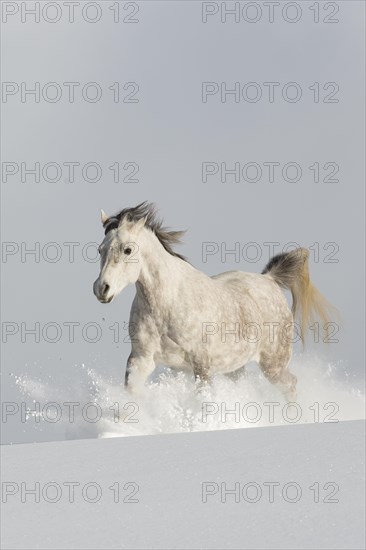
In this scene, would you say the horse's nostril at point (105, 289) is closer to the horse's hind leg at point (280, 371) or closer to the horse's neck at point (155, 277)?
the horse's neck at point (155, 277)

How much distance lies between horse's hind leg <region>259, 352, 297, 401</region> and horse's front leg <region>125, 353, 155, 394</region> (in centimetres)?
144

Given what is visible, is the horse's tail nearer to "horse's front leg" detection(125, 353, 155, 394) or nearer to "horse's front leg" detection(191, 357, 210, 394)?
"horse's front leg" detection(191, 357, 210, 394)

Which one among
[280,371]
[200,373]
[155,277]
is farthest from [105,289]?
[280,371]

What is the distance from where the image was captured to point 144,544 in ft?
16.7

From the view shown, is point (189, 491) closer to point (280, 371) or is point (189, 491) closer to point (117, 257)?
point (117, 257)

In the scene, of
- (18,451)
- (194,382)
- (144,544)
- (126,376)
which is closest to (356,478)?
(194,382)

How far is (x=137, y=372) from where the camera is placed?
6.64 metres

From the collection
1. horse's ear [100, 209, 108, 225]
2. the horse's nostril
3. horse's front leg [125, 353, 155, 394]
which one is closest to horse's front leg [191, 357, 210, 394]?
horse's front leg [125, 353, 155, 394]

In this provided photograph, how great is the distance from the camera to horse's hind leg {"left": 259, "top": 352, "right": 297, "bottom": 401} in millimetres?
7906

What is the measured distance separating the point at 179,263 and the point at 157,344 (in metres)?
0.65

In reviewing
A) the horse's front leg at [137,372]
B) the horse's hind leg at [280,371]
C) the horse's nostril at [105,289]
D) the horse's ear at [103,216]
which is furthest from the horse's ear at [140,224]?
the horse's hind leg at [280,371]

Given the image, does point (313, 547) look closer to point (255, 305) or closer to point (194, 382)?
point (194, 382)

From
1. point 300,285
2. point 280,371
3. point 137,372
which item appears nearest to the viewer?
point 137,372

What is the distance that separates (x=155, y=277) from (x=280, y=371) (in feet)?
5.79
